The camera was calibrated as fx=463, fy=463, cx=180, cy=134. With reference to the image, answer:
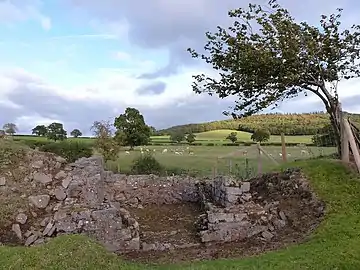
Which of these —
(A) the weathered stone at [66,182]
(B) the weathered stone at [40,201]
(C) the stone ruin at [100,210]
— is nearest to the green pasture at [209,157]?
(C) the stone ruin at [100,210]

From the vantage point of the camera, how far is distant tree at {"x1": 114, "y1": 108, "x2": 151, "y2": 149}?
2669cm

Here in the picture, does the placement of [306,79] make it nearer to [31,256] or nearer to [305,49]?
[305,49]

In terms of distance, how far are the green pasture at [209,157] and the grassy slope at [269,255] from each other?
7.95 metres

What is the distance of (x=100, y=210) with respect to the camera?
12.4m

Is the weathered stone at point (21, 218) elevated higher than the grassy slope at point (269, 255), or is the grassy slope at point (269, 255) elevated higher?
the weathered stone at point (21, 218)

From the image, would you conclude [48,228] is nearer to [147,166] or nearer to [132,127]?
[147,166]

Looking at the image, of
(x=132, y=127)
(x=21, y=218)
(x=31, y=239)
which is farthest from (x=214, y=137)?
(x=31, y=239)

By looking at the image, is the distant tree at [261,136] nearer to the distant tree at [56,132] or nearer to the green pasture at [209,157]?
the green pasture at [209,157]

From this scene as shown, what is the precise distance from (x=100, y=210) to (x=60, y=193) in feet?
6.76

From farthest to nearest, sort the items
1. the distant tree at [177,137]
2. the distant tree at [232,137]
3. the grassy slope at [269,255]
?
the distant tree at [177,137]
the distant tree at [232,137]
the grassy slope at [269,255]

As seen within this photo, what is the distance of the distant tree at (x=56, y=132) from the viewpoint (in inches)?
1065

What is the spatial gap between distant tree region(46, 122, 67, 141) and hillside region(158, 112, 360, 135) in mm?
8471

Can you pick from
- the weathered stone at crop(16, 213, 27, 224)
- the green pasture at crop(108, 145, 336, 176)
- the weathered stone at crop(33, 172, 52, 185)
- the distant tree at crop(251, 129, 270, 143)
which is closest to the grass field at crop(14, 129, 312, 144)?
the distant tree at crop(251, 129, 270, 143)

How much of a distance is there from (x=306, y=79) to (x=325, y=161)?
3.18 m
